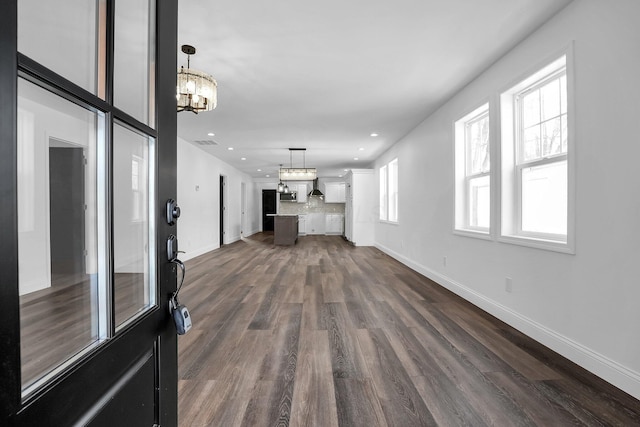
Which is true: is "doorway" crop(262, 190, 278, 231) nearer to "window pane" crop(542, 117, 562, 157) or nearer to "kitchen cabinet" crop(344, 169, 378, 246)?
"kitchen cabinet" crop(344, 169, 378, 246)

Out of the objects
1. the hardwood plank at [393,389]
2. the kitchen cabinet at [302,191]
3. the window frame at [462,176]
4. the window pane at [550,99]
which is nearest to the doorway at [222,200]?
the kitchen cabinet at [302,191]

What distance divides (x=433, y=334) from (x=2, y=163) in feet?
9.22

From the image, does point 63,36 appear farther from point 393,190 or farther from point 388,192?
point 388,192

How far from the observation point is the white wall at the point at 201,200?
6.21m

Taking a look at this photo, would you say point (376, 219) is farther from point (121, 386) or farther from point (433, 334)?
point (121, 386)

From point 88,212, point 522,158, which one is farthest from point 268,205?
point 88,212

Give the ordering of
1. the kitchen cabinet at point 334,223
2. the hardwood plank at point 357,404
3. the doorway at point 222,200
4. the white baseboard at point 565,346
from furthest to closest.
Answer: the kitchen cabinet at point 334,223, the doorway at point 222,200, the white baseboard at point 565,346, the hardwood plank at point 357,404

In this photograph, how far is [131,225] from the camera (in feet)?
2.56

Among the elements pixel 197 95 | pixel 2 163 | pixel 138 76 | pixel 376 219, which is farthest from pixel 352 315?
pixel 376 219

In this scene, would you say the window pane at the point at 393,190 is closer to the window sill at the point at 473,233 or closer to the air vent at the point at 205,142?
the window sill at the point at 473,233

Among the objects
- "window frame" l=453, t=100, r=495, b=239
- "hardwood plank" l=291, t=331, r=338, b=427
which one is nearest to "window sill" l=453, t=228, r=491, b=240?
"window frame" l=453, t=100, r=495, b=239

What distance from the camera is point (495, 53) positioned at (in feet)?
9.55

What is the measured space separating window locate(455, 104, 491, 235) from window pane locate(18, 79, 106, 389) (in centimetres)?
360

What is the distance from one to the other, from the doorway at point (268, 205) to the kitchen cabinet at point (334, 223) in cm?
A: 298
